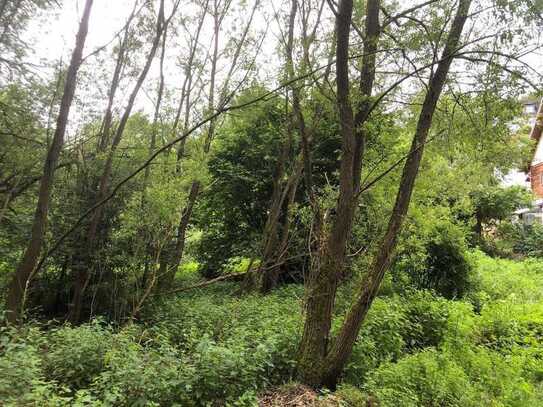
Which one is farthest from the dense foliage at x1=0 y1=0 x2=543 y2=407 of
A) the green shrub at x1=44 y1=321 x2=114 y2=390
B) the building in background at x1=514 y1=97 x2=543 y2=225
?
the building in background at x1=514 y1=97 x2=543 y2=225

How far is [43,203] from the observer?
6.13 meters

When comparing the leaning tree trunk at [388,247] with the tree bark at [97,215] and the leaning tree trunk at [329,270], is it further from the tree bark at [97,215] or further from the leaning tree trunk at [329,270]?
the tree bark at [97,215]

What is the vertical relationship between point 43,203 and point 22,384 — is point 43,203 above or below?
above

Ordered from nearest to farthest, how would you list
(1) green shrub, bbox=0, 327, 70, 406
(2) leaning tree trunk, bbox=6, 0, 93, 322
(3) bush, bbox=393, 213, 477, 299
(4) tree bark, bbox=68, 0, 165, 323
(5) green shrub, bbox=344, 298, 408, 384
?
(1) green shrub, bbox=0, 327, 70, 406 → (5) green shrub, bbox=344, 298, 408, 384 → (2) leaning tree trunk, bbox=6, 0, 93, 322 → (4) tree bark, bbox=68, 0, 165, 323 → (3) bush, bbox=393, 213, 477, 299

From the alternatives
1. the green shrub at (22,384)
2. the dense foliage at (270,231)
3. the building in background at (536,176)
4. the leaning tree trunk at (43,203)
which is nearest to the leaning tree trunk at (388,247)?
the dense foliage at (270,231)

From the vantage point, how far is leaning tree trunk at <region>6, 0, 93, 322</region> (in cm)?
603

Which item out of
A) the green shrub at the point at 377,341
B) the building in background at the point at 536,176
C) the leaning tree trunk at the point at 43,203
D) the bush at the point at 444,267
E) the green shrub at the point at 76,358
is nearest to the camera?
the green shrub at the point at 76,358

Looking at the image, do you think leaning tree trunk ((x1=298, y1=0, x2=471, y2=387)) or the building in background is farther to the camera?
the building in background

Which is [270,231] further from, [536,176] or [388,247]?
[536,176]

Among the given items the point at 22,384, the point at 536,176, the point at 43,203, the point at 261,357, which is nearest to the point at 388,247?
the point at 261,357

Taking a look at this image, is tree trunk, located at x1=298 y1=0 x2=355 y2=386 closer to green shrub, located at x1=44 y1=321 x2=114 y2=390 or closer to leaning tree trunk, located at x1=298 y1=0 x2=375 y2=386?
leaning tree trunk, located at x1=298 y1=0 x2=375 y2=386

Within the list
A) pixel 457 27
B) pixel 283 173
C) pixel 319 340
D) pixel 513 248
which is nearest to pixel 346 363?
pixel 319 340

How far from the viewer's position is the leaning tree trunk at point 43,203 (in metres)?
6.03

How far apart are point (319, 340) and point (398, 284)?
5.25 m
